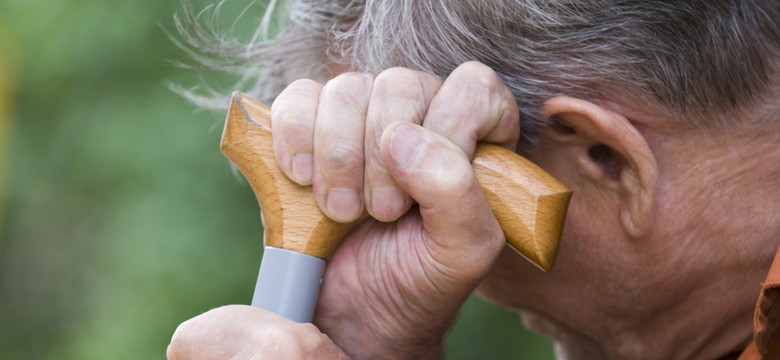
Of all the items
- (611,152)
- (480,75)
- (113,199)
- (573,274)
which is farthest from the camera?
(113,199)

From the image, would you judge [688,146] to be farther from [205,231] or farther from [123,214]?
[123,214]

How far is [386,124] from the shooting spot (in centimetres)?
124

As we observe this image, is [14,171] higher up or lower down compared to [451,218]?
lower down

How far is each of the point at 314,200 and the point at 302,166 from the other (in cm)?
5

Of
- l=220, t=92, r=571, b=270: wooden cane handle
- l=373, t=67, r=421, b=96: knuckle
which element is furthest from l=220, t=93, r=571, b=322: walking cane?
l=373, t=67, r=421, b=96: knuckle

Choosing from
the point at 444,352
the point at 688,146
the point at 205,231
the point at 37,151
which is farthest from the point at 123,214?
the point at 688,146

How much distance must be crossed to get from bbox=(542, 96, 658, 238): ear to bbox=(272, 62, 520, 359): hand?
0.32ft

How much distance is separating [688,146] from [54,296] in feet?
11.2

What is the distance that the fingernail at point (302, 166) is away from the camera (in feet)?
4.13

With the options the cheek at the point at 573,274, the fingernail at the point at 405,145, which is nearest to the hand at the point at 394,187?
the fingernail at the point at 405,145

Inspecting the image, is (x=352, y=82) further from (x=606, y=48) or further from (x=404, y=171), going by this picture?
(x=606, y=48)

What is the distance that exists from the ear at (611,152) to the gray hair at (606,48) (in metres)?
A: 0.03

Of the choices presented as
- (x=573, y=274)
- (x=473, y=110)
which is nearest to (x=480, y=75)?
(x=473, y=110)

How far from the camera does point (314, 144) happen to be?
1.25 m
